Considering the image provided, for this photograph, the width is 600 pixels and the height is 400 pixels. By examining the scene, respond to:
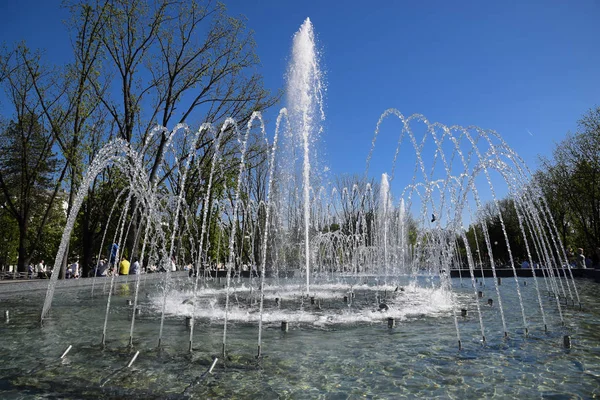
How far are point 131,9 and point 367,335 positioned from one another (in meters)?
19.9

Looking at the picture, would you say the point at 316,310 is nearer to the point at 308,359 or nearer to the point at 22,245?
the point at 308,359

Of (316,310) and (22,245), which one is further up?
(22,245)

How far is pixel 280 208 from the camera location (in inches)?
1373

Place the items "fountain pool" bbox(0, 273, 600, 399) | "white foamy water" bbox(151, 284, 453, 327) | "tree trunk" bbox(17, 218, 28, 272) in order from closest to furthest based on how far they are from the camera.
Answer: "fountain pool" bbox(0, 273, 600, 399)
"white foamy water" bbox(151, 284, 453, 327)
"tree trunk" bbox(17, 218, 28, 272)

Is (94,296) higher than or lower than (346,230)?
lower

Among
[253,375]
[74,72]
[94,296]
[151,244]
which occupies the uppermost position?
[74,72]

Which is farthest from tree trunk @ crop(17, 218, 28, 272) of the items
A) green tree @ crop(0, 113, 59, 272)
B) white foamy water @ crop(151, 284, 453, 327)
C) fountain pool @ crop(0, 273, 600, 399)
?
fountain pool @ crop(0, 273, 600, 399)

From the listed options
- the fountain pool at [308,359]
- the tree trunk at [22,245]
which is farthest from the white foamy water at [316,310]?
the tree trunk at [22,245]

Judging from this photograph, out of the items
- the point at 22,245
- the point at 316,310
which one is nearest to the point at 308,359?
the point at 316,310

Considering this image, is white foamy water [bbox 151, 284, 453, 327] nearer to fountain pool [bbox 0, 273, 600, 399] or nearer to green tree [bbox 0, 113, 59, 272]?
fountain pool [bbox 0, 273, 600, 399]

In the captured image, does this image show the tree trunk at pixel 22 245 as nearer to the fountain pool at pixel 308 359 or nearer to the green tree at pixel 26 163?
the green tree at pixel 26 163

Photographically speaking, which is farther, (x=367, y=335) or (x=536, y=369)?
(x=367, y=335)

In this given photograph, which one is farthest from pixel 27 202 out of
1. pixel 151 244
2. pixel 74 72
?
pixel 151 244

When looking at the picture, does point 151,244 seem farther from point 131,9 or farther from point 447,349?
point 447,349
